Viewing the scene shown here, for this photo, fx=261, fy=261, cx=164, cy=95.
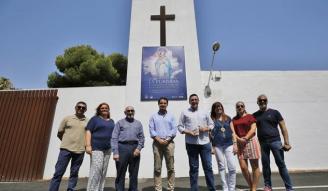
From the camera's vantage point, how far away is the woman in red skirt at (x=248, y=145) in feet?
14.1

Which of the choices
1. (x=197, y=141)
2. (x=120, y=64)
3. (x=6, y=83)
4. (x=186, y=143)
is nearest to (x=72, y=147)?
(x=186, y=143)

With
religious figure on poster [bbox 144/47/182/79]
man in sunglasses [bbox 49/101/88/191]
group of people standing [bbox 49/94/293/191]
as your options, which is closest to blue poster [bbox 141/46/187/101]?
religious figure on poster [bbox 144/47/182/79]

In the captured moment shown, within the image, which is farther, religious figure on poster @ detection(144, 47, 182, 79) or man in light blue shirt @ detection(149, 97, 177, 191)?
religious figure on poster @ detection(144, 47, 182, 79)

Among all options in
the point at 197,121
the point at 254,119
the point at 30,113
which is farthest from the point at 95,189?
the point at 30,113

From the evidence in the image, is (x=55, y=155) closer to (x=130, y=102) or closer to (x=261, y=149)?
(x=130, y=102)

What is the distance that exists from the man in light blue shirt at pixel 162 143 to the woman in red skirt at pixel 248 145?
1.11 meters

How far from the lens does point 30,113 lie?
7.62 meters

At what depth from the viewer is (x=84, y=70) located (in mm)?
16250

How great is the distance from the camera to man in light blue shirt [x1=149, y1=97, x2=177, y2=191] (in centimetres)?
434

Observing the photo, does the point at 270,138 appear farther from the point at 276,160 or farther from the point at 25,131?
the point at 25,131

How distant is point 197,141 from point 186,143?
0.66 feet

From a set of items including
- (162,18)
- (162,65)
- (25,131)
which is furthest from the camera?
(162,18)

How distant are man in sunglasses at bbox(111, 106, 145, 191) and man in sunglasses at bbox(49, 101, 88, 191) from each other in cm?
71

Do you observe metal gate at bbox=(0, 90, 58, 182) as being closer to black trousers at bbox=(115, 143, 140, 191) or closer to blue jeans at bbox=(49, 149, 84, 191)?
blue jeans at bbox=(49, 149, 84, 191)
